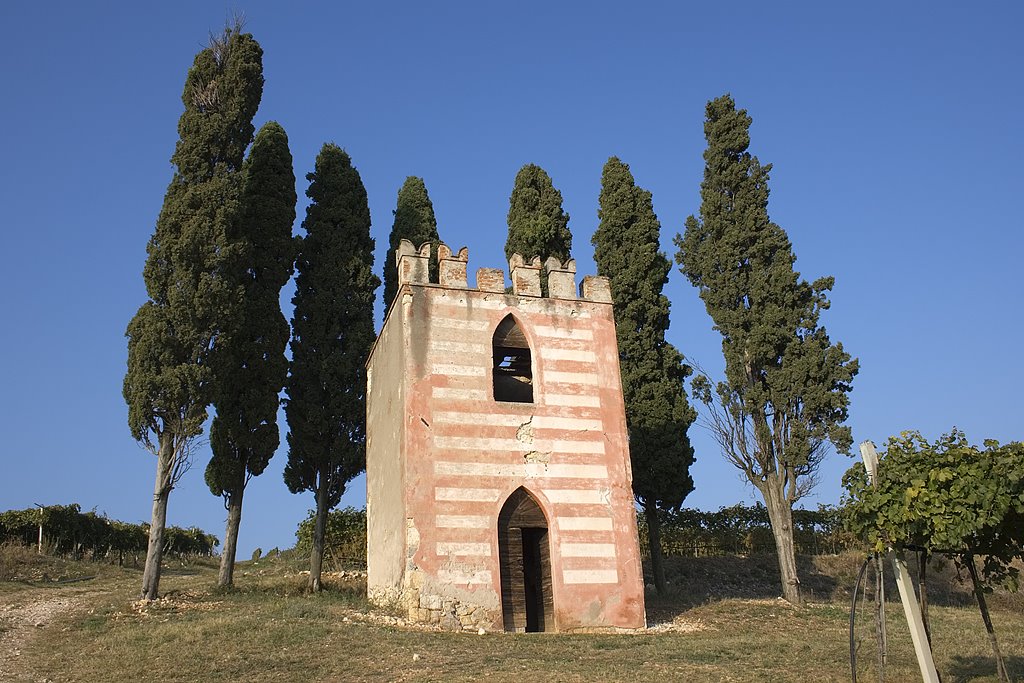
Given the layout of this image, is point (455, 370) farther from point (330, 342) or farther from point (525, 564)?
point (330, 342)

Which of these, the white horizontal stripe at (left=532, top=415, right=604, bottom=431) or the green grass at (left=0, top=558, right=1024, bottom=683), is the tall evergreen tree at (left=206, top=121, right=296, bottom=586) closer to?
the green grass at (left=0, top=558, right=1024, bottom=683)

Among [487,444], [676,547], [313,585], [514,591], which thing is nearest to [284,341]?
[313,585]

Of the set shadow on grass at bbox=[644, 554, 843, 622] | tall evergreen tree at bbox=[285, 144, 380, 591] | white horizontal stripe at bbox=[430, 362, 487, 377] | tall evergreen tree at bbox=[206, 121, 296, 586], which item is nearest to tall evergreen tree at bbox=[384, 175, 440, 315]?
tall evergreen tree at bbox=[285, 144, 380, 591]

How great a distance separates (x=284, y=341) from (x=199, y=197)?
14.2 feet

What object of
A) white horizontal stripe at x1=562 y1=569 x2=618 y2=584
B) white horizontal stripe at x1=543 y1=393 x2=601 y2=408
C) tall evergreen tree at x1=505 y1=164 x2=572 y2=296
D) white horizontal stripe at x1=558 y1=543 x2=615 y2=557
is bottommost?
white horizontal stripe at x1=562 y1=569 x2=618 y2=584

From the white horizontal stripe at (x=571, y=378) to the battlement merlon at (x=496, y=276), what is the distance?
69.6 inches

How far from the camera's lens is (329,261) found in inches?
895

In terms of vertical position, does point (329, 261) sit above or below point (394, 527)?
above

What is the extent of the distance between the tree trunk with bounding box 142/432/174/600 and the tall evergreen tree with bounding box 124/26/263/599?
0.9 inches

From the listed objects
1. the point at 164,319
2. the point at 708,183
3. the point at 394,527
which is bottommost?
the point at 394,527

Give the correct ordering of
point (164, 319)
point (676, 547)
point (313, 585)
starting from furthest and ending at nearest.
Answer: point (676, 547), point (313, 585), point (164, 319)

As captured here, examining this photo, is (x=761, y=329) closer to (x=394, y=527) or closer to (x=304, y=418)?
(x=394, y=527)

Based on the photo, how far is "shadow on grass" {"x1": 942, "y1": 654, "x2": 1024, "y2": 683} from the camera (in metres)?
9.81

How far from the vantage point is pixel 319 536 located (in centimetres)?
2034
